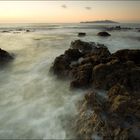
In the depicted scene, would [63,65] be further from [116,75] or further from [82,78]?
[116,75]

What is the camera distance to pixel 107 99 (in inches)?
356

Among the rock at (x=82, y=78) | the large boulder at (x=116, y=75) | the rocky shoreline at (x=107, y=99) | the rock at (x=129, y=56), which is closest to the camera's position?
the rocky shoreline at (x=107, y=99)

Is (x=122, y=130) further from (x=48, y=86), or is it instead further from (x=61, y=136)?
(x=48, y=86)

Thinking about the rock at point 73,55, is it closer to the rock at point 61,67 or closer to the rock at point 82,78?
the rock at point 61,67

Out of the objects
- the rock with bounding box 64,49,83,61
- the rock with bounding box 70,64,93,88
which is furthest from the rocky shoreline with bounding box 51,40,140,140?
the rock with bounding box 64,49,83,61

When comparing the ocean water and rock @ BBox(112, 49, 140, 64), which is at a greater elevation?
rock @ BBox(112, 49, 140, 64)

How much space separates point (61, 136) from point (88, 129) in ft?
3.11

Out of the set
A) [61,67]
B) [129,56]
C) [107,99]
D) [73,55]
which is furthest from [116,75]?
[73,55]

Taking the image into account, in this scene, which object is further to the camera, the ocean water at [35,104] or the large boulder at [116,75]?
the large boulder at [116,75]

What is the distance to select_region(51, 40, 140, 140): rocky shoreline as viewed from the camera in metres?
7.33

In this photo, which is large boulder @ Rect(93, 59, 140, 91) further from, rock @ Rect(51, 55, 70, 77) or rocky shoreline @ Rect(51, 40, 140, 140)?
rock @ Rect(51, 55, 70, 77)

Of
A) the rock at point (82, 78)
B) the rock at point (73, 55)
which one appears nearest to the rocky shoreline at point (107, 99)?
the rock at point (82, 78)

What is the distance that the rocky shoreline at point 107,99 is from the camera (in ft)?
24.1

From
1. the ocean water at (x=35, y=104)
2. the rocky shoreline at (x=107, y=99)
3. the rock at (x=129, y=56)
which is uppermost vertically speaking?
the rock at (x=129, y=56)
